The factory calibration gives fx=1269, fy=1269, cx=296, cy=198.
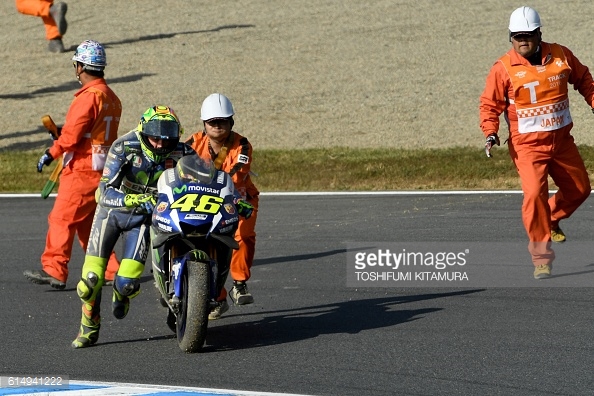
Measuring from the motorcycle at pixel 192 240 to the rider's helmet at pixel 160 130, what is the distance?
1.05ft

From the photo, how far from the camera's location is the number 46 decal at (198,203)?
26.2ft

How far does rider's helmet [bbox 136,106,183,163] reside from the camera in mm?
8547

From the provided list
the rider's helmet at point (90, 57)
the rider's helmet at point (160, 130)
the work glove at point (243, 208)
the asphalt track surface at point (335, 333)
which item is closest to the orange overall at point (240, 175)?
the asphalt track surface at point (335, 333)

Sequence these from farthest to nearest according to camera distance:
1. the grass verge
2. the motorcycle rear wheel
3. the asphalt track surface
A: the grass verge → the motorcycle rear wheel → the asphalt track surface

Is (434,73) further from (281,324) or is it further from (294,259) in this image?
(281,324)

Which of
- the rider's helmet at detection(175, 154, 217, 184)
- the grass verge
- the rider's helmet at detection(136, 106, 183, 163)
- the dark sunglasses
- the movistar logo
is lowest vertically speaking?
the grass verge

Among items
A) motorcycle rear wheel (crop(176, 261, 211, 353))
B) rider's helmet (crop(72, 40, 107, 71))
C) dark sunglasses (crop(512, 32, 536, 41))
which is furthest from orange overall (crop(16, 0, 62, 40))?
motorcycle rear wheel (crop(176, 261, 211, 353))

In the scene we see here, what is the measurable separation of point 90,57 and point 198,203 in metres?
3.17

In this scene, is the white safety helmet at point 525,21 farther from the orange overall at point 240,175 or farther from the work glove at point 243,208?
the work glove at point 243,208

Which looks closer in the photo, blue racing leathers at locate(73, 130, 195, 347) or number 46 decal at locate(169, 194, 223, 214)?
number 46 decal at locate(169, 194, 223, 214)

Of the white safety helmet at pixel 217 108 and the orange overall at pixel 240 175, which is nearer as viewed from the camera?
the white safety helmet at pixel 217 108

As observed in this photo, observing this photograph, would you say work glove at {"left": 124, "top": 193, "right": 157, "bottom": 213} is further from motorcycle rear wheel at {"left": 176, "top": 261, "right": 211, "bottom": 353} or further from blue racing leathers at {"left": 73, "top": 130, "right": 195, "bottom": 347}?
motorcycle rear wheel at {"left": 176, "top": 261, "right": 211, "bottom": 353}

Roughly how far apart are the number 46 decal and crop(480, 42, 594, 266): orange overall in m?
3.21

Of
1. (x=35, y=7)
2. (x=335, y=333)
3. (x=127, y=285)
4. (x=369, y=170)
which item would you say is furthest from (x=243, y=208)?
(x=35, y=7)
